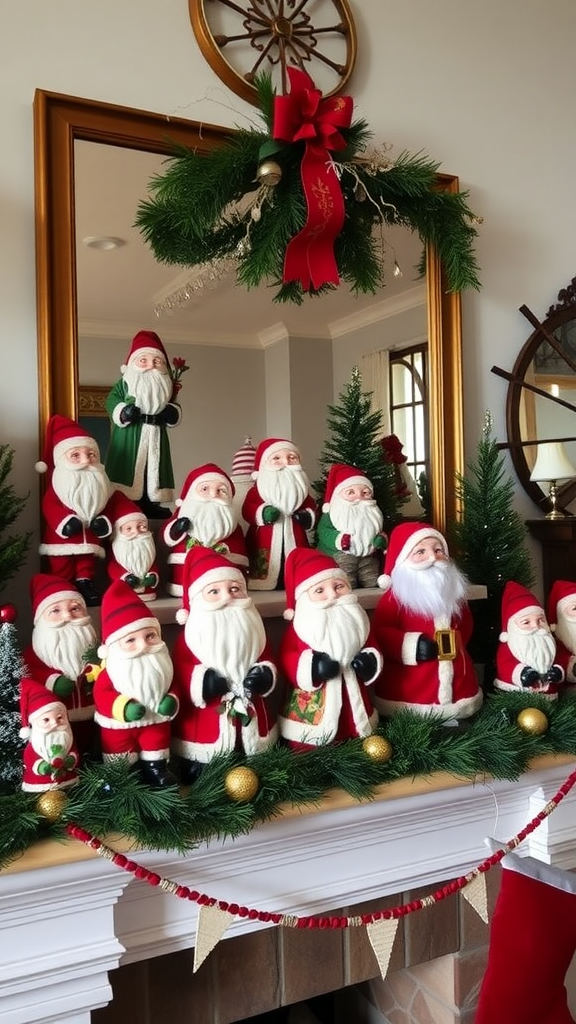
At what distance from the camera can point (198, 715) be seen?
40.4 inches

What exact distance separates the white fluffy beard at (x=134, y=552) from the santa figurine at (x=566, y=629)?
689 mm

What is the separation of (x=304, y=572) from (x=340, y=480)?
23 cm

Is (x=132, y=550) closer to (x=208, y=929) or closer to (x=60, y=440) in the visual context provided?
(x=60, y=440)

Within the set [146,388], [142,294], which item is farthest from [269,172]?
[146,388]

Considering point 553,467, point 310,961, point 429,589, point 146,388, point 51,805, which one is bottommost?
point 310,961

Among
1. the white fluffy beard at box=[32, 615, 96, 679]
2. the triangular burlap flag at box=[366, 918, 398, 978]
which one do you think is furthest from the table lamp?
the white fluffy beard at box=[32, 615, 96, 679]

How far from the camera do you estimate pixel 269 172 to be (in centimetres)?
123

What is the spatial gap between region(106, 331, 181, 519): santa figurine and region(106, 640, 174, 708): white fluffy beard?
32 centimetres

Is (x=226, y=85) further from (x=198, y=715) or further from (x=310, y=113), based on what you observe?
(x=198, y=715)

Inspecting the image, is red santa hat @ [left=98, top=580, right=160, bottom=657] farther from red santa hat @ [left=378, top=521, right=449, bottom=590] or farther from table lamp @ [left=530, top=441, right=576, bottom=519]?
table lamp @ [left=530, top=441, right=576, bottom=519]

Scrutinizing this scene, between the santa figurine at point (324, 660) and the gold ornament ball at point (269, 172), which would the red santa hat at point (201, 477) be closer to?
the santa figurine at point (324, 660)

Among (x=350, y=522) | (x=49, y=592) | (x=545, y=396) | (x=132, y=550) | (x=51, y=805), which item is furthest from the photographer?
(x=545, y=396)

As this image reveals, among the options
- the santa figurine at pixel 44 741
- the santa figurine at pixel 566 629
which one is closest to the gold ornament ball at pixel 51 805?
the santa figurine at pixel 44 741

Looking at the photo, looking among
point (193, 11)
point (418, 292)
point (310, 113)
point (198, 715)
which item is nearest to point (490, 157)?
point (418, 292)
